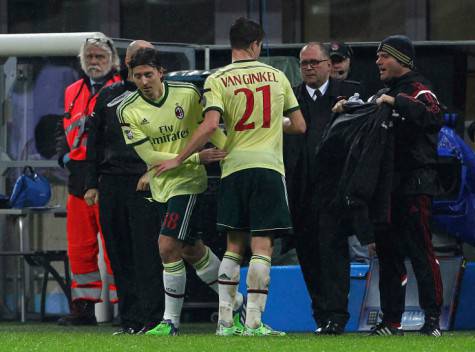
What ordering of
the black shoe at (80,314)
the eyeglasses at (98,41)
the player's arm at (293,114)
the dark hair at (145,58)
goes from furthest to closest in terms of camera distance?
the black shoe at (80,314), the eyeglasses at (98,41), the dark hair at (145,58), the player's arm at (293,114)

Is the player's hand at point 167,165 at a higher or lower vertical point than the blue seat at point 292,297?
higher

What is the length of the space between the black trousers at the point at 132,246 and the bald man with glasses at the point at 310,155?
0.95 meters

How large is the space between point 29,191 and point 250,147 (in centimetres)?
375

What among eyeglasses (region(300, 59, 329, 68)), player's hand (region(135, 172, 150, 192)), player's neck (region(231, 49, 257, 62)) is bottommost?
player's hand (region(135, 172, 150, 192))

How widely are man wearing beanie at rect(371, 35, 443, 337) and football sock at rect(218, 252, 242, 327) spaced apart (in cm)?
99

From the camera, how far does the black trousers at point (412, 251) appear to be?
10.9 meters

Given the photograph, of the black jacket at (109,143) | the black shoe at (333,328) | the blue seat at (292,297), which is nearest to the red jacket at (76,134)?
the black jacket at (109,143)

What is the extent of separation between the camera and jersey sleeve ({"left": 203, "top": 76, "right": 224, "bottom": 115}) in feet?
35.0

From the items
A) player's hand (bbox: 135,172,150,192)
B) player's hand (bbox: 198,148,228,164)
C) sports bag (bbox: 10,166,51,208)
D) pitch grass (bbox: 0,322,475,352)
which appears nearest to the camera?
pitch grass (bbox: 0,322,475,352)

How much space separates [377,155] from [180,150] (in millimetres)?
1279

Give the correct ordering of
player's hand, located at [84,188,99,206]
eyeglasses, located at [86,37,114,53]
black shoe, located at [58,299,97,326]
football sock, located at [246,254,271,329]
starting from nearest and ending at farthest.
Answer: football sock, located at [246,254,271,329] → player's hand, located at [84,188,99,206] → eyeglasses, located at [86,37,114,53] → black shoe, located at [58,299,97,326]

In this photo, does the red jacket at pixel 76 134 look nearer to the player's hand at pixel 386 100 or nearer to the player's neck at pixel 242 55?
the player's neck at pixel 242 55

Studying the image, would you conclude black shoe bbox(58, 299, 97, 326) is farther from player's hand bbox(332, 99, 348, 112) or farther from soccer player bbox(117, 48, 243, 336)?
player's hand bbox(332, 99, 348, 112)

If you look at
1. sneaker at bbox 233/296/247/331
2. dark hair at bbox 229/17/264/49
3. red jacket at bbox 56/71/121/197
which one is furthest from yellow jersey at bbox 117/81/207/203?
red jacket at bbox 56/71/121/197
